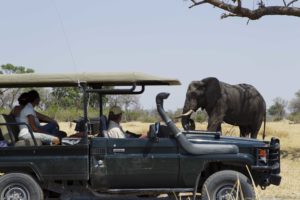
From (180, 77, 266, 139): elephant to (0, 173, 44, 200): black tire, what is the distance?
336 inches

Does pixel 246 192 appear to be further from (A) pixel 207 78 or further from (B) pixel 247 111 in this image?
(B) pixel 247 111

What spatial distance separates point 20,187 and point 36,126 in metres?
1.08

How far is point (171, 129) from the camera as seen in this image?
8.77 meters

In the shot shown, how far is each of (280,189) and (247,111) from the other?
8.23 metres

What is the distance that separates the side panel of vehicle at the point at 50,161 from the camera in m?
8.71

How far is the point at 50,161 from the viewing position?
8.75 meters

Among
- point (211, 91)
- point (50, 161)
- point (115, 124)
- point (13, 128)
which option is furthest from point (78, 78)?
point (211, 91)

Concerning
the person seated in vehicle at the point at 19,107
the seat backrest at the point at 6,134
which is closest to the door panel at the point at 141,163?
the seat backrest at the point at 6,134

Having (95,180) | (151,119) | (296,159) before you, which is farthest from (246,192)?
(151,119)

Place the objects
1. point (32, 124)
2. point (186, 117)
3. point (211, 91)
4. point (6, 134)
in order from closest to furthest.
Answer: point (6, 134) → point (32, 124) → point (186, 117) → point (211, 91)

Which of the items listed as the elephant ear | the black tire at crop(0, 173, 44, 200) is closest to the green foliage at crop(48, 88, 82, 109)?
the black tire at crop(0, 173, 44, 200)

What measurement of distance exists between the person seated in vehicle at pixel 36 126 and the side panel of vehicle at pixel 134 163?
81cm

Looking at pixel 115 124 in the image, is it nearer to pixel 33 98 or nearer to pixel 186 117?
pixel 33 98

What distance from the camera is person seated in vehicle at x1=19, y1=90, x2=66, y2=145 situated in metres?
9.15
